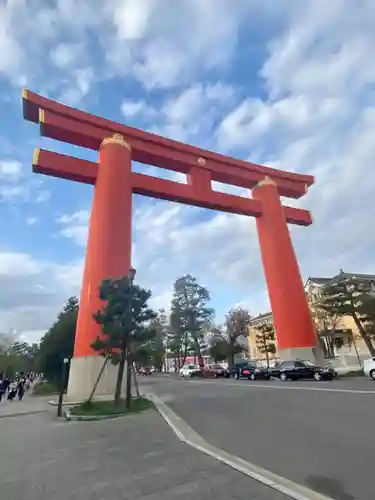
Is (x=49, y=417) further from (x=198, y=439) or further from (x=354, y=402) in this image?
(x=354, y=402)

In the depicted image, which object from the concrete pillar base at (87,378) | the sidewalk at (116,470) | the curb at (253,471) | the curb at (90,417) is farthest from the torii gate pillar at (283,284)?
the curb at (253,471)

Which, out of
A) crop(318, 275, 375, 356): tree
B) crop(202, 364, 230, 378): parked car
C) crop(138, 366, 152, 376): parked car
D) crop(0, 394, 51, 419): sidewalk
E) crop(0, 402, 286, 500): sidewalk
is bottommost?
crop(0, 402, 286, 500): sidewalk

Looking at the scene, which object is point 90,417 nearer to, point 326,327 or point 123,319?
point 123,319

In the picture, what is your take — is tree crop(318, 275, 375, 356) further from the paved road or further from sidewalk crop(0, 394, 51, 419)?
sidewalk crop(0, 394, 51, 419)

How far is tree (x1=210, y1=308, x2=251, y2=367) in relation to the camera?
5327 centimetres

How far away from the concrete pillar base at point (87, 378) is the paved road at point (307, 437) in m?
7.98

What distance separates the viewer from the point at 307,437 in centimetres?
699

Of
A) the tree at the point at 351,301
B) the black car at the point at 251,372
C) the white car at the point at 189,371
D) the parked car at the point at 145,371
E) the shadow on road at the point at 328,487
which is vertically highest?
the parked car at the point at 145,371

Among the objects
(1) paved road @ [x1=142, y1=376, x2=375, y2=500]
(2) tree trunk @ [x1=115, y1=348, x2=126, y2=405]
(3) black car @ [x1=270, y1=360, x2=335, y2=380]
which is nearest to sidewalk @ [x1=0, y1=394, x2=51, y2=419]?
(2) tree trunk @ [x1=115, y1=348, x2=126, y2=405]

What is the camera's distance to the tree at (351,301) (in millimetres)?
31531

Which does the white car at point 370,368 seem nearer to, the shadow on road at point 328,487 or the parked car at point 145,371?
the shadow on road at point 328,487

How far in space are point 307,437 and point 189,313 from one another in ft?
155

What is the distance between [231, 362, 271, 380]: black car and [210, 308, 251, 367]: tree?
16899 millimetres

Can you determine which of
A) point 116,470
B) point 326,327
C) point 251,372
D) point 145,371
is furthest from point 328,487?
point 145,371
